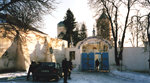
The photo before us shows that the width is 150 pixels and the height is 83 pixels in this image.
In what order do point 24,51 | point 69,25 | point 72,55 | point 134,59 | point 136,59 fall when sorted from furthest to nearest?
point 69,25 → point 72,55 → point 134,59 → point 136,59 → point 24,51

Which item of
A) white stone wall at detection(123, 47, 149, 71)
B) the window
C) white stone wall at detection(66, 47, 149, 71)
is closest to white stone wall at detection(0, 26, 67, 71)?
the window

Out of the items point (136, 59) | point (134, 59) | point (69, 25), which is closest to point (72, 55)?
point (134, 59)

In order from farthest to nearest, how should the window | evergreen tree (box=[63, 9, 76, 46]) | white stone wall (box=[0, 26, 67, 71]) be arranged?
evergreen tree (box=[63, 9, 76, 46])
the window
white stone wall (box=[0, 26, 67, 71])

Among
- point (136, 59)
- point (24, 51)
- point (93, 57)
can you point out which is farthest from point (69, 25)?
point (136, 59)

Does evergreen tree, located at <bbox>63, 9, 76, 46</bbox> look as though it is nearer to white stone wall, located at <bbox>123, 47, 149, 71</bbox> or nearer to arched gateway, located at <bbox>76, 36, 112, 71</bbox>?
arched gateway, located at <bbox>76, 36, 112, 71</bbox>

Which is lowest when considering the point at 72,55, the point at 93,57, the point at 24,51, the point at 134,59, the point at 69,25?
the point at 134,59

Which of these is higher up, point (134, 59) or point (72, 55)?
point (72, 55)

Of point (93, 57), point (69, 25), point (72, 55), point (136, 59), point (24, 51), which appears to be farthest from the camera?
point (69, 25)

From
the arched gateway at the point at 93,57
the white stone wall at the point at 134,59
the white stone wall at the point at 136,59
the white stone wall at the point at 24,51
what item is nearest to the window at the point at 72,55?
the arched gateway at the point at 93,57

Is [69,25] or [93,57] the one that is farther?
[69,25]

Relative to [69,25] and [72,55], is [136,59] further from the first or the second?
[69,25]

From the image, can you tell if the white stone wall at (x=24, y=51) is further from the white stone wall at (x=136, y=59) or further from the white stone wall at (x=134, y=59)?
the white stone wall at (x=136, y=59)

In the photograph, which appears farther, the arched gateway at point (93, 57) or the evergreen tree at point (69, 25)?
the evergreen tree at point (69, 25)

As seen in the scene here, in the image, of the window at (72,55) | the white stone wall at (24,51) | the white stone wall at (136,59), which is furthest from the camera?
the window at (72,55)
